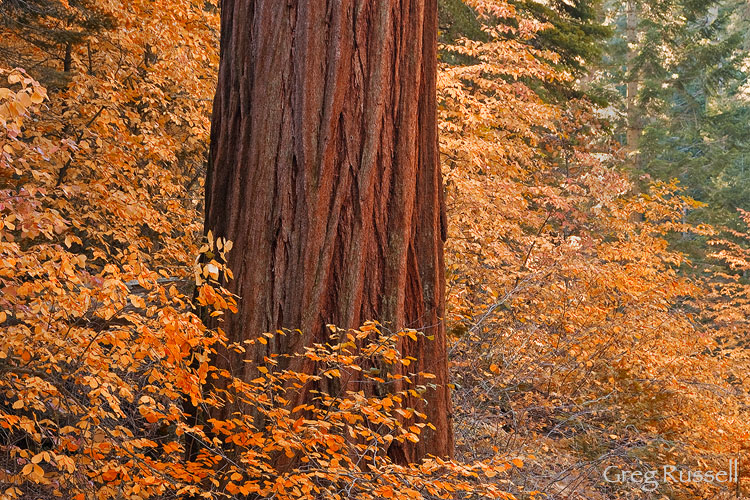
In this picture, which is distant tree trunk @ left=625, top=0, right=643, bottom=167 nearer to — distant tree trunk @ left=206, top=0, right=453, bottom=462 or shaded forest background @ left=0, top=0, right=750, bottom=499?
shaded forest background @ left=0, top=0, right=750, bottom=499

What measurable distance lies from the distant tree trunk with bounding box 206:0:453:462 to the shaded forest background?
20cm

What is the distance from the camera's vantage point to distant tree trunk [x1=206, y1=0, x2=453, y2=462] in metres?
3.80

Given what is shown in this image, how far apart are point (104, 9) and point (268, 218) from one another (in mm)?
4607

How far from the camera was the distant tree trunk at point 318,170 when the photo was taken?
3.80 metres

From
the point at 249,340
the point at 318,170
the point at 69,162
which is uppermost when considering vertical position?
the point at 69,162

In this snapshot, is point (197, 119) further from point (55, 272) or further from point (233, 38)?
point (55, 272)

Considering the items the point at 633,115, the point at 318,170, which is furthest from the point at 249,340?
the point at 633,115

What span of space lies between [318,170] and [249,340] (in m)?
0.98

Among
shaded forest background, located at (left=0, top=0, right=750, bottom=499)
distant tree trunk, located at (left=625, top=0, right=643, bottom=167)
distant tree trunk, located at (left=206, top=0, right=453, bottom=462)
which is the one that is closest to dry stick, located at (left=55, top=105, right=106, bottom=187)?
shaded forest background, located at (left=0, top=0, right=750, bottom=499)

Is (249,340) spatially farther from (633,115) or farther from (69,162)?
(633,115)

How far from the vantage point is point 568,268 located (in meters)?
7.48

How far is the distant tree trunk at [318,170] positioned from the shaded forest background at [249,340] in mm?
204

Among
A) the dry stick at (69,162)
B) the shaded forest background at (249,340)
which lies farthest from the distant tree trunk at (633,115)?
the dry stick at (69,162)

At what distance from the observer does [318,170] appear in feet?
12.5
